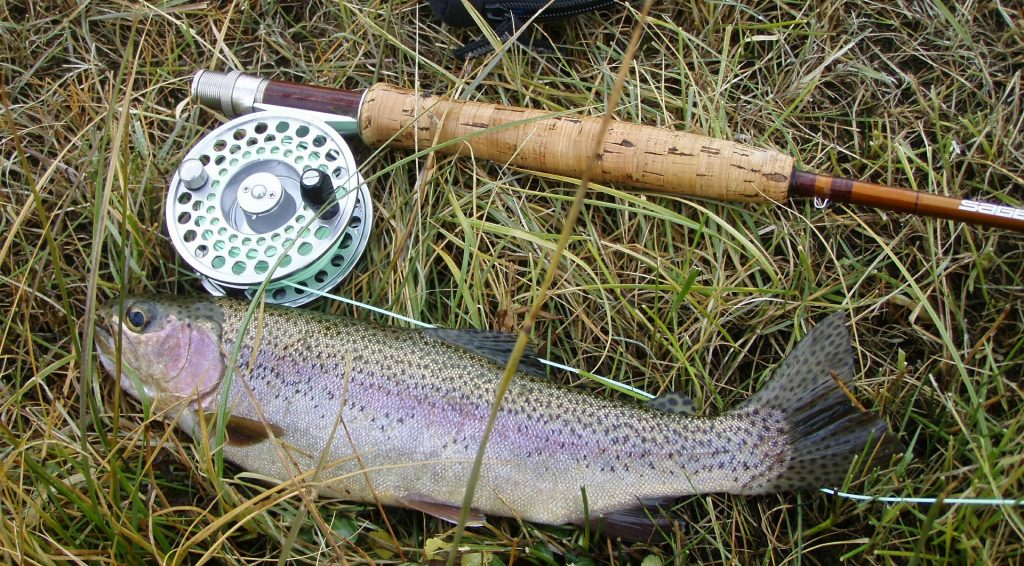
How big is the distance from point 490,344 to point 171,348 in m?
1.01

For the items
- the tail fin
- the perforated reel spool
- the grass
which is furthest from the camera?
the perforated reel spool

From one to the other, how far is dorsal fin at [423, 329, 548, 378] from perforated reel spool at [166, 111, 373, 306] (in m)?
0.48

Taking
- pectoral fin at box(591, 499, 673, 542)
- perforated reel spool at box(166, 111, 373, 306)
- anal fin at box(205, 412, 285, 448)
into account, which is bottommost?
pectoral fin at box(591, 499, 673, 542)

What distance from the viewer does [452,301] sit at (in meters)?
2.77

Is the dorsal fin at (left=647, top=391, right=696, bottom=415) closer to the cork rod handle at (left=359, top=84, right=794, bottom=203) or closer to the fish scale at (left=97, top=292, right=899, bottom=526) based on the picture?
the fish scale at (left=97, top=292, right=899, bottom=526)

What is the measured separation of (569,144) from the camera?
2658mm

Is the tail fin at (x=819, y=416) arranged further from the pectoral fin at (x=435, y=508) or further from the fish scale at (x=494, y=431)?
the pectoral fin at (x=435, y=508)

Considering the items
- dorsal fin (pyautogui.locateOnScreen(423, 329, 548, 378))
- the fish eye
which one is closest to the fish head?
the fish eye

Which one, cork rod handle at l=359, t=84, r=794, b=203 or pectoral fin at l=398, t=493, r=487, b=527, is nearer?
pectoral fin at l=398, t=493, r=487, b=527

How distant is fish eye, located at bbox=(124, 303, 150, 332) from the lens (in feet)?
8.27

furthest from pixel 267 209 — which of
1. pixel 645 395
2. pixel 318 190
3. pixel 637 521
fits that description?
pixel 637 521

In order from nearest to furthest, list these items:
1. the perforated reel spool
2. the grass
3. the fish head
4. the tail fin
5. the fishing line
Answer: the fishing line
the tail fin
the grass
the fish head
the perforated reel spool

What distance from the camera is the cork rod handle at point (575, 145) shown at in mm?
2539

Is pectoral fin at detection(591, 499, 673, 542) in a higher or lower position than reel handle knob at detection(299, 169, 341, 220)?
lower
